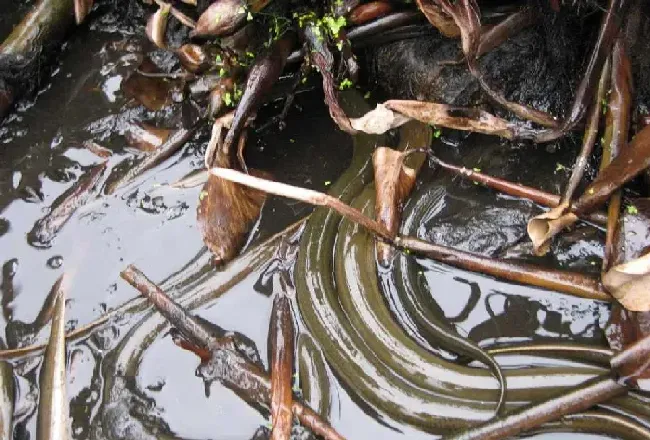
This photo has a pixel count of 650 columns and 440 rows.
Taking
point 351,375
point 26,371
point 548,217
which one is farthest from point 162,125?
point 548,217

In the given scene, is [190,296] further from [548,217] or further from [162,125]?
[548,217]

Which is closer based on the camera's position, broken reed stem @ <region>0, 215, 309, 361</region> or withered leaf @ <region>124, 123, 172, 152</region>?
broken reed stem @ <region>0, 215, 309, 361</region>

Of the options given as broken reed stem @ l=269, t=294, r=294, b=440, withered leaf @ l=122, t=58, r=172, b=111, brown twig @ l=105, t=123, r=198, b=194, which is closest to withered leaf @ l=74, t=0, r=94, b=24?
withered leaf @ l=122, t=58, r=172, b=111

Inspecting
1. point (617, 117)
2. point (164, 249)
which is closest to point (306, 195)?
point (164, 249)

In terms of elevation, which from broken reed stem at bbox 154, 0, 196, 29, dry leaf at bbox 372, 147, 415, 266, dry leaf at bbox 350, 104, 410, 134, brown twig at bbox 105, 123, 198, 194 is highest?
broken reed stem at bbox 154, 0, 196, 29

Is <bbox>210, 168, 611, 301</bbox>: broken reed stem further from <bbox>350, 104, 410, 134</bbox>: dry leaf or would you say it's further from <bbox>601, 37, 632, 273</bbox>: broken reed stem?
<bbox>350, 104, 410, 134</bbox>: dry leaf

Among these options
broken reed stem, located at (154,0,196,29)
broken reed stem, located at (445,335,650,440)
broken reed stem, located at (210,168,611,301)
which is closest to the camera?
broken reed stem, located at (445,335,650,440)
